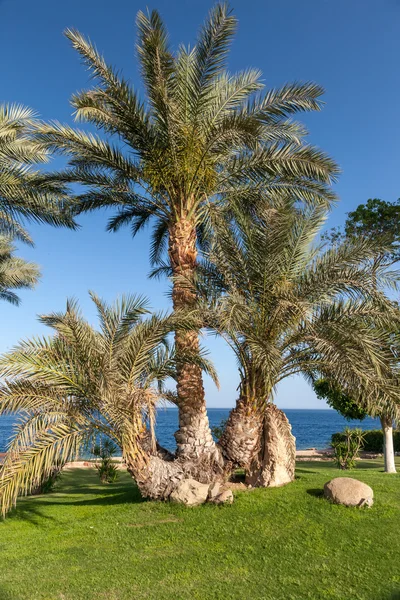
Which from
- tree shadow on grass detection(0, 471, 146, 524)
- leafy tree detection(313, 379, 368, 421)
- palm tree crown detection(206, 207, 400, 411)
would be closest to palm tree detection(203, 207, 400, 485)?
palm tree crown detection(206, 207, 400, 411)

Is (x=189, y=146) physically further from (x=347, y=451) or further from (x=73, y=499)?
(x=347, y=451)

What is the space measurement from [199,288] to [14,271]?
15.4 m

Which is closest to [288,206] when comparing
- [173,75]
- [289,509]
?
[173,75]

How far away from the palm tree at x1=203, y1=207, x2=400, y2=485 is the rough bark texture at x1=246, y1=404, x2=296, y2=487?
2 cm

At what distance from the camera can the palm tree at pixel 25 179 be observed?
1118 centimetres

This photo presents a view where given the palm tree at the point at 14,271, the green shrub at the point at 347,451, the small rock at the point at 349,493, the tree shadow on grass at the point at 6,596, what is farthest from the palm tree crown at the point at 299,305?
the palm tree at the point at 14,271

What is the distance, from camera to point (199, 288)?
10.6 m

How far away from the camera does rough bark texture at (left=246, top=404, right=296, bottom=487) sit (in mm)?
10547

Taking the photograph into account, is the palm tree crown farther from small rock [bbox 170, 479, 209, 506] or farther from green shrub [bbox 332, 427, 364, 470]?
green shrub [bbox 332, 427, 364, 470]

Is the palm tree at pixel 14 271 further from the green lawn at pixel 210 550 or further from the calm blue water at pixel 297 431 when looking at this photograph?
the green lawn at pixel 210 550

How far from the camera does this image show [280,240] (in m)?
10.3

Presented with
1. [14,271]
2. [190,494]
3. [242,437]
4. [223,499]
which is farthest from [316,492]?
[14,271]

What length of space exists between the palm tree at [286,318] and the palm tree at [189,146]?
0.92 meters

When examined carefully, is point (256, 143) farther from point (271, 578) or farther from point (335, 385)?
point (271, 578)
